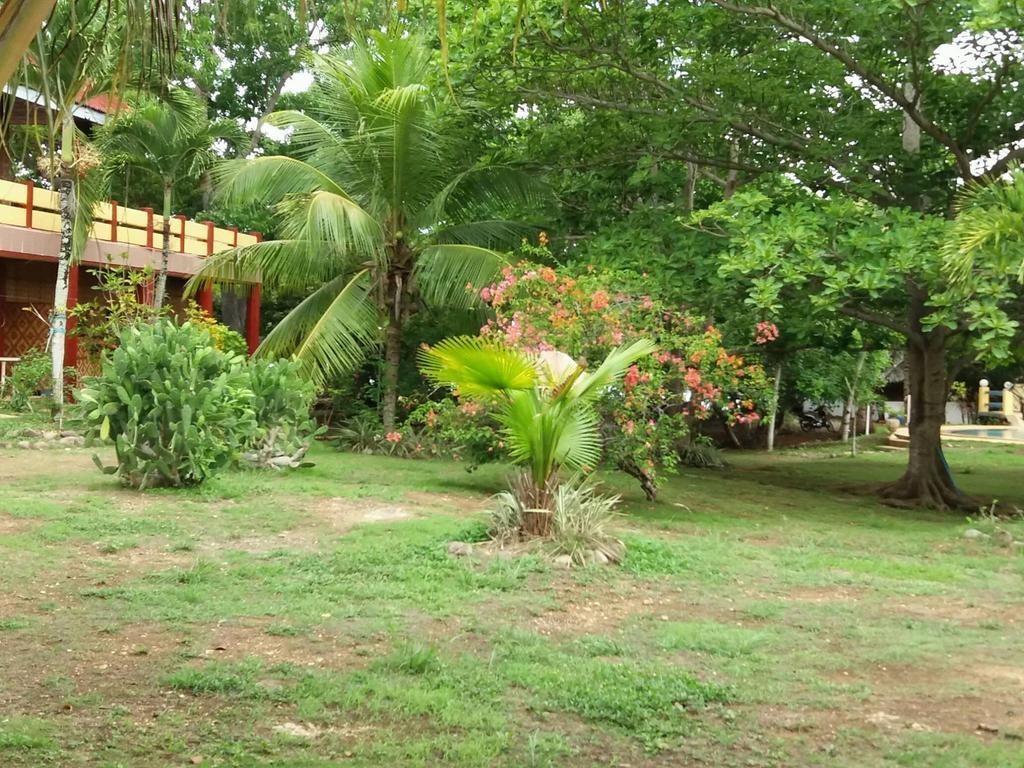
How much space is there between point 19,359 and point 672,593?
1461cm

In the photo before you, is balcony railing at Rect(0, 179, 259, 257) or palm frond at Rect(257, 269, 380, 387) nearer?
palm frond at Rect(257, 269, 380, 387)

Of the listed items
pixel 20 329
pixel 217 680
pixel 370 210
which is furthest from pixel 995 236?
pixel 20 329

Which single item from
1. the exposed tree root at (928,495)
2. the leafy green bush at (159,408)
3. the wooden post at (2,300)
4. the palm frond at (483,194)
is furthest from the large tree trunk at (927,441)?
the wooden post at (2,300)

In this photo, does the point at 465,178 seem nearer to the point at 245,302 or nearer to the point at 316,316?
the point at 316,316

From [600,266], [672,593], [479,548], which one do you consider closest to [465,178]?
[600,266]

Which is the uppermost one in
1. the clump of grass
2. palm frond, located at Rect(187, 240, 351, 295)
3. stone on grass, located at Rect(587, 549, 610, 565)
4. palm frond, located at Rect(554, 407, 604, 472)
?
palm frond, located at Rect(187, 240, 351, 295)

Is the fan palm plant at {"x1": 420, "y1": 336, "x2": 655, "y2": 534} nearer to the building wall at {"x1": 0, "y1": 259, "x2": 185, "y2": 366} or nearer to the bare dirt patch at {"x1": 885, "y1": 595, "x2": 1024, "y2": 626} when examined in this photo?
the bare dirt patch at {"x1": 885, "y1": 595, "x2": 1024, "y2": 626}

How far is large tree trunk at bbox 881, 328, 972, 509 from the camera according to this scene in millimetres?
13766

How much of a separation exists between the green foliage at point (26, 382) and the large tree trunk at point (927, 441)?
12505 millimetres

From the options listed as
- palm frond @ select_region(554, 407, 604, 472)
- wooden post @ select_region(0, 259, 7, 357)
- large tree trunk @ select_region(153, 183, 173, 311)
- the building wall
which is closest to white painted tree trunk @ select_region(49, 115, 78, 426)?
large tree trunk @ select_region(153, 183, 173, 311)

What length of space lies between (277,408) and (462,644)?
7.61 meters

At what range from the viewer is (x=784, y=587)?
23.4ft

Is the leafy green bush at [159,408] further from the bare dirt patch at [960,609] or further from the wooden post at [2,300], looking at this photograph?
the wooden post at [2,300]

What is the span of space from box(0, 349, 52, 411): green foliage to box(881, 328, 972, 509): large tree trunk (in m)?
12.5
